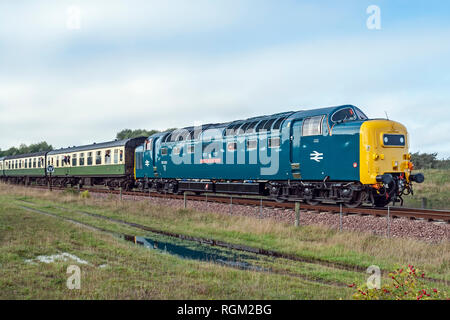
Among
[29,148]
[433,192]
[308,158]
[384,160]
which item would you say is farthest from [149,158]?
[29,148]

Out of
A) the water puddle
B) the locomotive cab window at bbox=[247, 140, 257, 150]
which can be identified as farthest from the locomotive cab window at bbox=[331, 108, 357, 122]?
the water puddle

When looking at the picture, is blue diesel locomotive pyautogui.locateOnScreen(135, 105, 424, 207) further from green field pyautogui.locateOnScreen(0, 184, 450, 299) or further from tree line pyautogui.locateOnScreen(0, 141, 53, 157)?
tree line pyautogui.locateOnScreen(0, 141, 53, 157)

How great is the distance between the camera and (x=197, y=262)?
1040 centimetres

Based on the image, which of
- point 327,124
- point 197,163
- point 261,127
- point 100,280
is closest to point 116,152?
point 197,163

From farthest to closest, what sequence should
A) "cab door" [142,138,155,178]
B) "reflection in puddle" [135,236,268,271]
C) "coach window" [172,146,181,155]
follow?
"cab door" [142,138,155,178] → "coach window" [172,146,181,155] → "reflection in puddle" [135,236,268,271]

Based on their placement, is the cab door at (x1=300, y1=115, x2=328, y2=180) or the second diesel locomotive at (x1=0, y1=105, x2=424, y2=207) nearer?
the second diesel locomotive at (x1=0, y1=105, x2=424, y2=207)

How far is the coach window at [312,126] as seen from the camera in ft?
59.5

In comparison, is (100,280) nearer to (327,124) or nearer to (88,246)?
(88,246)

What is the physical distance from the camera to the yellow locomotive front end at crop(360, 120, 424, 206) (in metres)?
16.4

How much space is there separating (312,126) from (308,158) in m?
1.51

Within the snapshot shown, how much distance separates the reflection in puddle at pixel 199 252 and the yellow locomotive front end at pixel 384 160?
7450 mm

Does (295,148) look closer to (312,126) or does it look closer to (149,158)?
(312,126)

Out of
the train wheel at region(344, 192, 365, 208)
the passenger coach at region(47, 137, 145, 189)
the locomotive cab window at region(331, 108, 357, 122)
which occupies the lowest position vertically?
the train wheel at region(344, 192, 365, 208)

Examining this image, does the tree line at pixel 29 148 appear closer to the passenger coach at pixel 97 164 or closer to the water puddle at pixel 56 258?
the passenger coach at pixel 97 164
